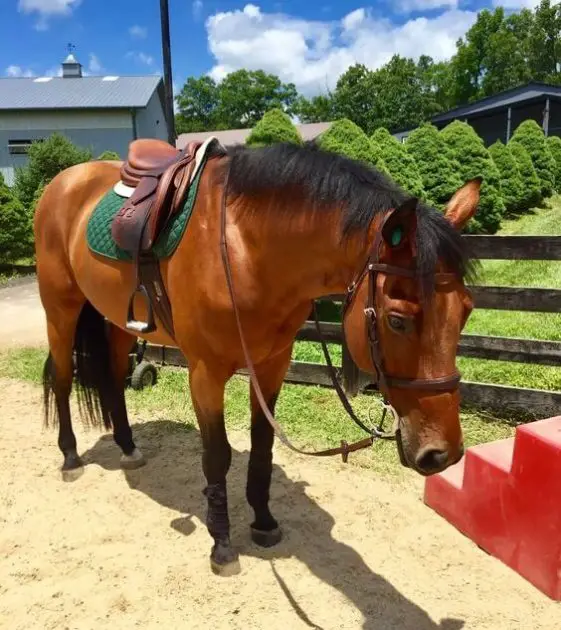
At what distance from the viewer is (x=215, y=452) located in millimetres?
2535

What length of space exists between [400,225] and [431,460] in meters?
0.75

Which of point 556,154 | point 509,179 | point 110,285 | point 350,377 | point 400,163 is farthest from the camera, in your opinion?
point 556,154

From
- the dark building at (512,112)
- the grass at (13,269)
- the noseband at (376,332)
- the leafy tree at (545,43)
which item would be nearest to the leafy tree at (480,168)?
the grass at (13,269)

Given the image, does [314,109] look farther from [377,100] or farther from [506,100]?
[506,100]

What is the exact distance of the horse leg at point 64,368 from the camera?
3.49m

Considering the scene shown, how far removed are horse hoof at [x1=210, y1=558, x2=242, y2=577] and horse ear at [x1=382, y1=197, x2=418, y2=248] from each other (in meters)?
1.75

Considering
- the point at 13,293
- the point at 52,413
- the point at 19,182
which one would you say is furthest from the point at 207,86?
the point at 52,413

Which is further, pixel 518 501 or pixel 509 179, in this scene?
pixel 509 179

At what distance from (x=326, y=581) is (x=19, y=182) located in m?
14.6

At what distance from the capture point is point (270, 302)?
222 cm

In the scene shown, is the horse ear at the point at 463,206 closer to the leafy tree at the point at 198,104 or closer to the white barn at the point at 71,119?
the white barn at the point at 71,119

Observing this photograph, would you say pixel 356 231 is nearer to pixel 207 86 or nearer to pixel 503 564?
pixel 503 564

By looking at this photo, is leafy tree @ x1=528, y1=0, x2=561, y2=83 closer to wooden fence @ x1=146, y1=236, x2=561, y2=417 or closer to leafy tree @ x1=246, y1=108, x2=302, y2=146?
leafy tree @ x1=246, y1=108, x2=302, y2=146

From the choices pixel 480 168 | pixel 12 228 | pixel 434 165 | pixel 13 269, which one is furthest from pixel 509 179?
pixel 13 269
